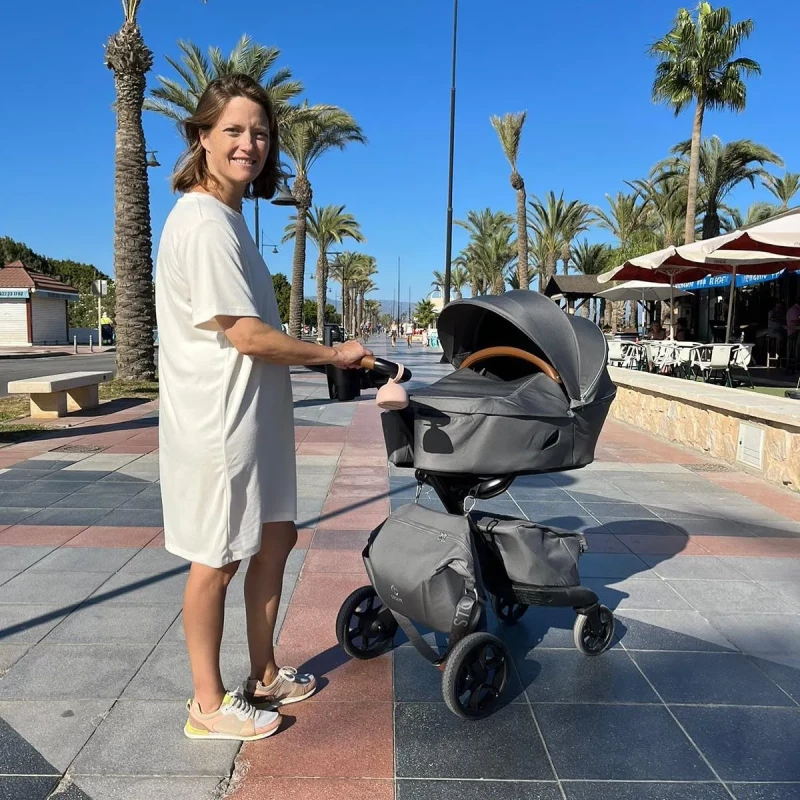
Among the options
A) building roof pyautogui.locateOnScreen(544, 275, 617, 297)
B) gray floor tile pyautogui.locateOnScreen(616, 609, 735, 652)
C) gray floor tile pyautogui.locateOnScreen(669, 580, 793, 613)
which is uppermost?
building roof pyautogui.locateOnScreen(544, 275, 617, 297)

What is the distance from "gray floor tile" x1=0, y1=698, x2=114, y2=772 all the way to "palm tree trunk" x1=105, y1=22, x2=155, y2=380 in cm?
1204

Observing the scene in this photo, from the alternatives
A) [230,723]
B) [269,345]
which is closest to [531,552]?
[230,723]

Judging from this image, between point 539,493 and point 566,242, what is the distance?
3984 centimetres

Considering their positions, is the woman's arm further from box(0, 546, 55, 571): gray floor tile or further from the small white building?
the small white building

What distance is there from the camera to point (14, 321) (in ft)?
139

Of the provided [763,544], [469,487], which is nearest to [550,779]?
[469,487]

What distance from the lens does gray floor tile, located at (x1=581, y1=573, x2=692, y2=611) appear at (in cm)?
351

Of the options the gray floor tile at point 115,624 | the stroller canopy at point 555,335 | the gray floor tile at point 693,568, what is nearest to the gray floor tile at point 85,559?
the gray floor tile at point 115,624

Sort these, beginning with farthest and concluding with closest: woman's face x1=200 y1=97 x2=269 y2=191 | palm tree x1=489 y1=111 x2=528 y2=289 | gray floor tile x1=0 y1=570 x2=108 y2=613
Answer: palm tree x1=489 y1=111 x2=528 y2=289
gray floor tile x1=0 y1=570 x2=108 y2=613
woman's face x1=200 y1=97 x2=269 y2=191


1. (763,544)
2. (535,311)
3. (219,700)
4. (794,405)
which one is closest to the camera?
(219,700)

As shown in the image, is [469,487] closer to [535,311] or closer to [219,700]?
[535,311]

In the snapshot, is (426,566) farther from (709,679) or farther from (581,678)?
(709,679)

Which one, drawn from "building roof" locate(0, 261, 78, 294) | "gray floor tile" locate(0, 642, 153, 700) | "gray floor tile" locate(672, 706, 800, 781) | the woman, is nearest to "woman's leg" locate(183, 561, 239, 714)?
the woman

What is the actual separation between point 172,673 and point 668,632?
214 centimetres
